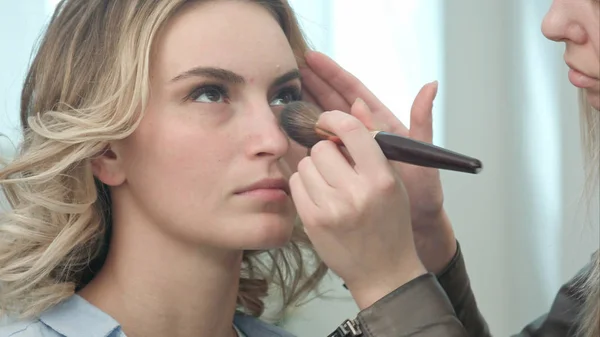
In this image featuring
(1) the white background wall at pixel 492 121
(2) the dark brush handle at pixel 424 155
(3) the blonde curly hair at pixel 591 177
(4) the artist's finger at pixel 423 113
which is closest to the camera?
(2) the dark brush handle at pixel 424 155

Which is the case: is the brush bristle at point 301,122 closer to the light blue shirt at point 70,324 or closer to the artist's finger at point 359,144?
the artist's finger at point 359,144

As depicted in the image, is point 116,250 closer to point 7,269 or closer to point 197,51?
point 7,269

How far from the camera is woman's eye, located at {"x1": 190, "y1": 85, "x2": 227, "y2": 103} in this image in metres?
1.07

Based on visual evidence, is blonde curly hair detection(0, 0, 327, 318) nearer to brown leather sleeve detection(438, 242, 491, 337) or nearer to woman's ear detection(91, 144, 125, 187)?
Answer: woman's ear detection(91, 144, 125, 187)

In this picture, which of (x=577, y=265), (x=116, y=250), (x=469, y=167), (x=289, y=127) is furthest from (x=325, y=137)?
(x=577, y=265)

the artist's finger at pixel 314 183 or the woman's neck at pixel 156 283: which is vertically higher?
the artist's finger at pixel 314 183

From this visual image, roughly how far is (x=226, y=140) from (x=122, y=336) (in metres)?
0.29

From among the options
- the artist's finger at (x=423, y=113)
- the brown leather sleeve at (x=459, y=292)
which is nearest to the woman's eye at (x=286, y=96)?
the artist's finger at (x=423, y=113)

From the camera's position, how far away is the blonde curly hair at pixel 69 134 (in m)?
1.06

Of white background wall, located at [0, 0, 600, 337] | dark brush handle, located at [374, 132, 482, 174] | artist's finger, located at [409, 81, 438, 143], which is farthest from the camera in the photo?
white background wall, located at [0, 0, 600, 337]

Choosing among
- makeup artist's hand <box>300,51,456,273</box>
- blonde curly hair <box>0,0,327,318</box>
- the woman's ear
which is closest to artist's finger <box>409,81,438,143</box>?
makeup artist's hand <box>300,51,456,273</box>

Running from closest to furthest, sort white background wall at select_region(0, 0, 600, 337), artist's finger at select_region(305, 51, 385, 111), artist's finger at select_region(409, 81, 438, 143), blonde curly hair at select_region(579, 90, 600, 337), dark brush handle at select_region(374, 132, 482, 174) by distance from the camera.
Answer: dark brush handle at select_region(374, 132, 482, 174) → blonde curly hair at select_region(579, 90, 600, 337) → artist's finger at select_region(409, 81, 438, 143) → artist's finger at select_region(305, 51, 385, 111) → white background wall at select_region(0, 0, 600, 337)

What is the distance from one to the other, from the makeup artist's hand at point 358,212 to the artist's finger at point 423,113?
0.83 feet

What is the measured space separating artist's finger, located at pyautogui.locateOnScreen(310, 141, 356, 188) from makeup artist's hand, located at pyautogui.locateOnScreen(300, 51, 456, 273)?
0.99 ft
